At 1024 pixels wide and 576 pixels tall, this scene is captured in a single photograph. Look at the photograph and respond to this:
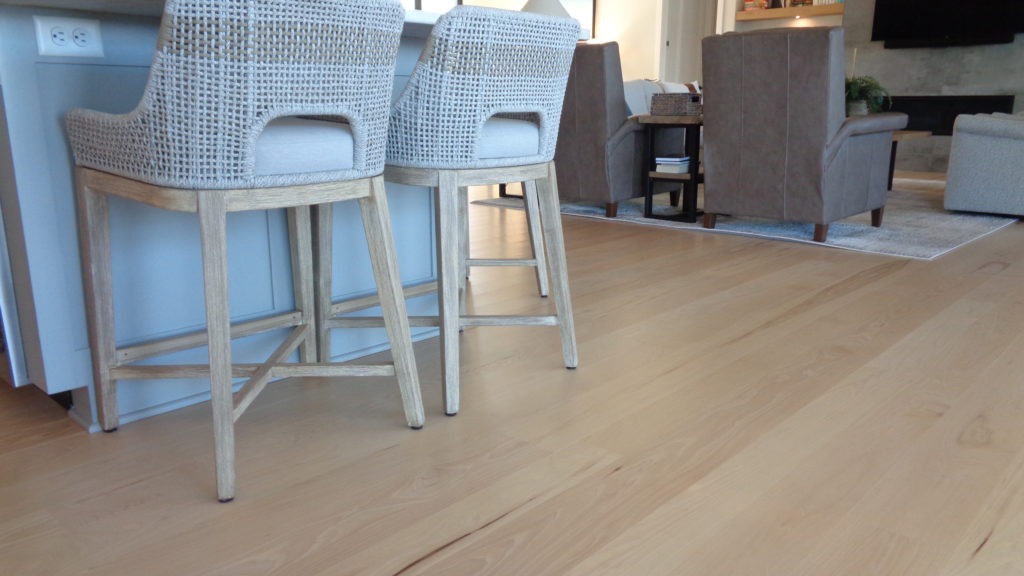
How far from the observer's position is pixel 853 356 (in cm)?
198

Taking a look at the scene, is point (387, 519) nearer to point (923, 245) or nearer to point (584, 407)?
point (584, 407)

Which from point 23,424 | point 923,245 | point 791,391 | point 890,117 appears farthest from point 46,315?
point 890,117

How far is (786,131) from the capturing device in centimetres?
349

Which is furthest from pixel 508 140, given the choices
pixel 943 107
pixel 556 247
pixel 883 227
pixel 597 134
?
pixel 943 107

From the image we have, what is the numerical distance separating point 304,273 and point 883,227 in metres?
3.34

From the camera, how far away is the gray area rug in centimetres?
350

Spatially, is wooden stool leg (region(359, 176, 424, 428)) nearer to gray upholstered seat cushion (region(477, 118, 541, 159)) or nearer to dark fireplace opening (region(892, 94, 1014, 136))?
gray upholstered seat cushion (region(477, 118, 541, 159))

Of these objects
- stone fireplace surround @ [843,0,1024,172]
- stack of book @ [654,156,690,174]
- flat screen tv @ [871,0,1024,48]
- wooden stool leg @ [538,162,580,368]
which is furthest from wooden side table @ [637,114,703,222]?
flat screen tv @ [871,0,1024,48]

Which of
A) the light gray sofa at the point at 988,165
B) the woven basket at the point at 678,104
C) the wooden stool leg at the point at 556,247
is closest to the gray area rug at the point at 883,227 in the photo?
the light gray sofa at the point at 988,165

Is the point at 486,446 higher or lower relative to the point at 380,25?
lower

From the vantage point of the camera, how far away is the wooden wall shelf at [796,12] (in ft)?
26.8

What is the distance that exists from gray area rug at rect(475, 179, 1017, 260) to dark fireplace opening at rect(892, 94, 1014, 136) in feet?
9.13

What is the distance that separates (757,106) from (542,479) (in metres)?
2.73

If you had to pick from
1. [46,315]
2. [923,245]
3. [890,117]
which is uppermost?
[890,117]
